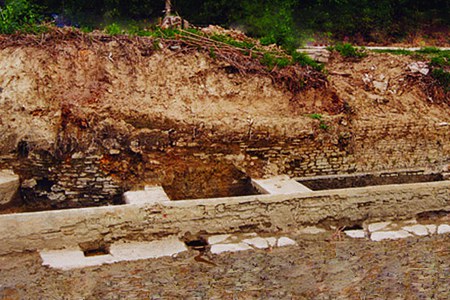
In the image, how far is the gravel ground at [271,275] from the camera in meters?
4.73

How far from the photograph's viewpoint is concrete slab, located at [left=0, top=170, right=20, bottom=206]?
615 cm

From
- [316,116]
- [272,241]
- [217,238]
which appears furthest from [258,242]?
[316,116]

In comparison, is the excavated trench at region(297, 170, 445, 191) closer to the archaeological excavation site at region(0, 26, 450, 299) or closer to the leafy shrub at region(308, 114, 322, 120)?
the archaeological excavation site at region(0, 26, 450, 299)

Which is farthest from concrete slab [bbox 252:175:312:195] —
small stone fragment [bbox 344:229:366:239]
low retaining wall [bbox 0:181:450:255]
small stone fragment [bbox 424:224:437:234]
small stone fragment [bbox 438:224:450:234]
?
small stone fragment [bbox 438:224:450:234]

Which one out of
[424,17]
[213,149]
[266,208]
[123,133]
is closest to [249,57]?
[213,149]

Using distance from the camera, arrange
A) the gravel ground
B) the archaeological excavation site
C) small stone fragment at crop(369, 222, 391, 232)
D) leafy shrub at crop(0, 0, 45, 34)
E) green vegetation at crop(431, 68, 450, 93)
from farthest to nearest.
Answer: green vegetation at crop(431, 68, 450, 93)
leafy shrub at crop(0, 0, 45, 34)
small stone fragment at crop(369, 222, 391, 232)
the archaeological excavation site
the gravel ground

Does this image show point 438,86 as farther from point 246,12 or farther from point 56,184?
point 56,184

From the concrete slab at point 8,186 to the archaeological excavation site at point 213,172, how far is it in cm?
2

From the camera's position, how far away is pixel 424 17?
47.8ft

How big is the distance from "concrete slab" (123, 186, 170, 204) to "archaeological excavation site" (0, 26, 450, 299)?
0.08 feet

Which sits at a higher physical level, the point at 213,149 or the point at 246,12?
the point at 246,12

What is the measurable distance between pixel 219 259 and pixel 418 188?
2623mm

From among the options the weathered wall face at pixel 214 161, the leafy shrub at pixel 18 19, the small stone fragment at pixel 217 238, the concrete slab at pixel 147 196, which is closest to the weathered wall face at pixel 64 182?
the weathered wall face at pixel 214 161

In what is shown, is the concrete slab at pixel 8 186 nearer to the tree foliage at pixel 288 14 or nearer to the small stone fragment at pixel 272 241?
Result: the small stone fragment at pixel 272 241
